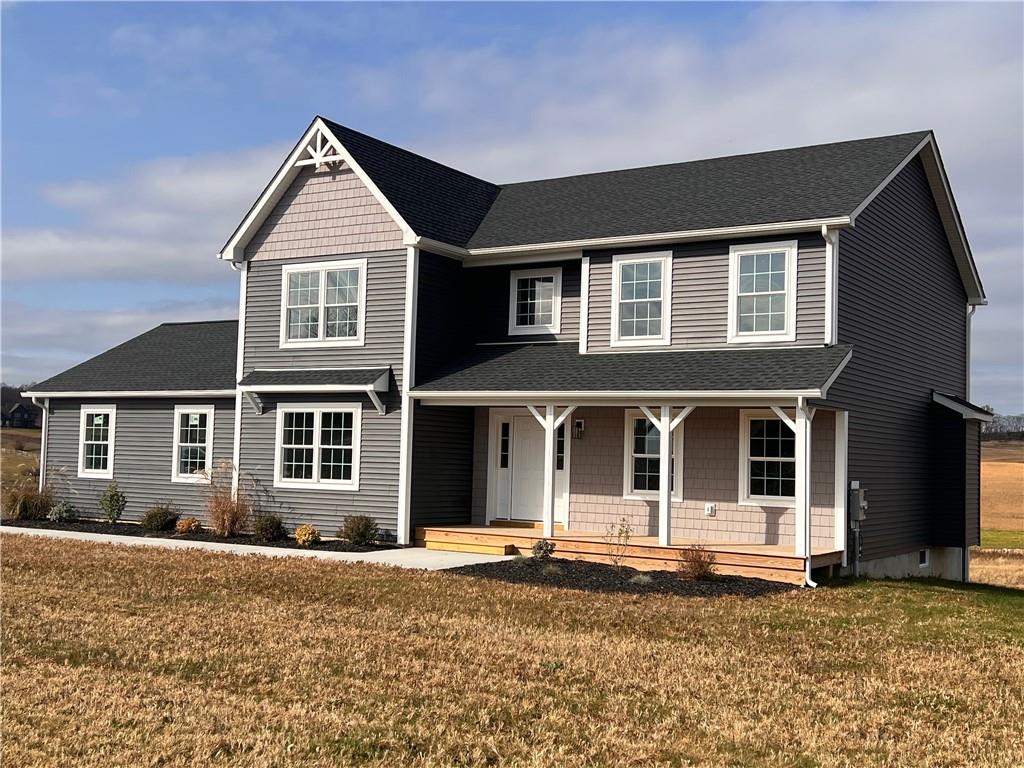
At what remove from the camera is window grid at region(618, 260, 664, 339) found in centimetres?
1948

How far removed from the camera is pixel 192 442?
2427cm

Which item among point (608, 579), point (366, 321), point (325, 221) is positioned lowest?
point (608, 579)

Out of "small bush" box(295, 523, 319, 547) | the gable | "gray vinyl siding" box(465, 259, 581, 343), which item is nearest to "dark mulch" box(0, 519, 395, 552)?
"small bush" box(295, 523, 319, 547)

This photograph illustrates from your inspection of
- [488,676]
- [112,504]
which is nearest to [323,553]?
[112,504]

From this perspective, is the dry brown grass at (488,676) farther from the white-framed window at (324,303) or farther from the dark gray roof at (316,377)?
the white-framed window at (324,303)

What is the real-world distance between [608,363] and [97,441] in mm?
13379

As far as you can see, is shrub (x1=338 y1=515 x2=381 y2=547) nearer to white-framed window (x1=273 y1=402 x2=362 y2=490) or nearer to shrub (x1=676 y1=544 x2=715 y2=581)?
white-framed window (x1=273 y1=402 x2=362 y2=490)

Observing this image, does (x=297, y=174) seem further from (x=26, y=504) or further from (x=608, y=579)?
(x=608, y=579)

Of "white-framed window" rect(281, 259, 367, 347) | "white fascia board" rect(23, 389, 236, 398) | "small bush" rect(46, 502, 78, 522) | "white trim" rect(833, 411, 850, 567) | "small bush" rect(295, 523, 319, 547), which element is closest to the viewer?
"white trim" rect(833, 411, 850, 567)

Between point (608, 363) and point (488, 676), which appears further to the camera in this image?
point (608, 363)

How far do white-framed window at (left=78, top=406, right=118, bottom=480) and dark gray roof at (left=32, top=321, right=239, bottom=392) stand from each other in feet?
1.88

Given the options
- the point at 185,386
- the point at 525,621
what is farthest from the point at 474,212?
the point at 525,621

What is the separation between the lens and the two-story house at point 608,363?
17.8m

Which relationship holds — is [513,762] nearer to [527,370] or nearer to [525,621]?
[525,621]
